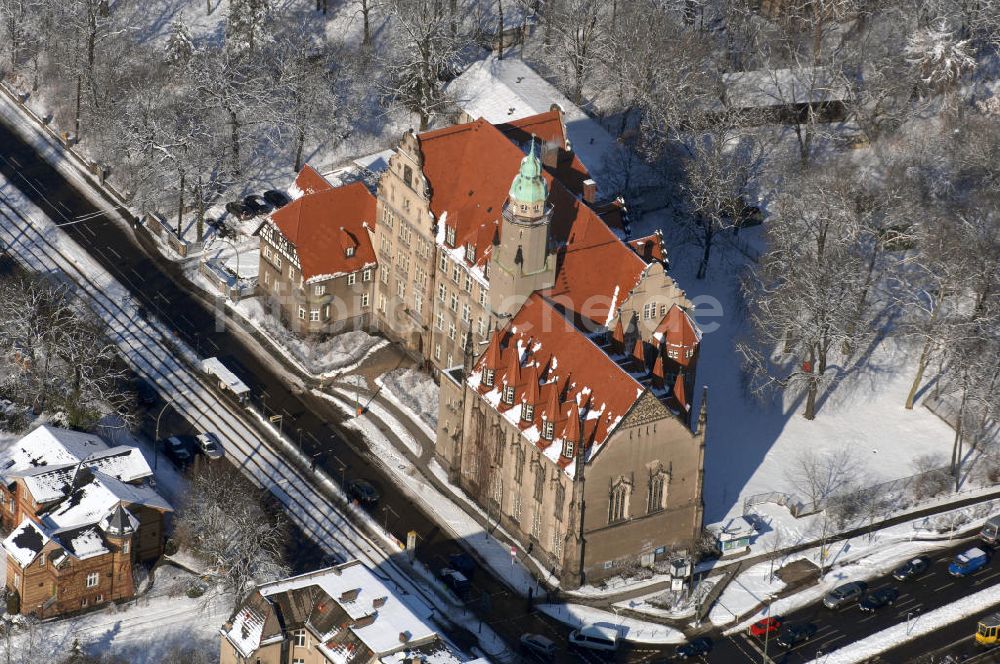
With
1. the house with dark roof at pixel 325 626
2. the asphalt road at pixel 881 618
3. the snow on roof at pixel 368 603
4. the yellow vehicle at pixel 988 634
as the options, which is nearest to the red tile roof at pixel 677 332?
the asphalt road at pixel 881 618

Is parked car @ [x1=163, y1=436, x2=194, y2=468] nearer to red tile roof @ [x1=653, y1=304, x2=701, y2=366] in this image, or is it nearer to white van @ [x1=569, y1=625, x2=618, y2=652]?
white van @ [x1=569, y1=625, x2=618, y2=652]

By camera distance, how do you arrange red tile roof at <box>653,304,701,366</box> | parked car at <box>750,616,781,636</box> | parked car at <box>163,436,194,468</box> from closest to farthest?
parked car at <box>750,616,781,636</box> → red tile roof at <box>653,304,701,366</box> → parked car at <box>163,436,194,468</box>

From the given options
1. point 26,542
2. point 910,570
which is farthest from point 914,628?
point 26,542

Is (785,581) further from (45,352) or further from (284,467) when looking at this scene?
(45,352)

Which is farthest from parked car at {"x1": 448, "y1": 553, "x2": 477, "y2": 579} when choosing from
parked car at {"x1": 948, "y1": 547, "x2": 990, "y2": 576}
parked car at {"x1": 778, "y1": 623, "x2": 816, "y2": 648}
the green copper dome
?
parked car at {"x1": 948, "y1": 547, "x2": 990, "y2": 576}

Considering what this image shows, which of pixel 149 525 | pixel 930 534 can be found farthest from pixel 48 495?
pixel 930 534

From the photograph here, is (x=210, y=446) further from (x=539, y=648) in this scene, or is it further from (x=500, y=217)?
(x=539, y=648)
